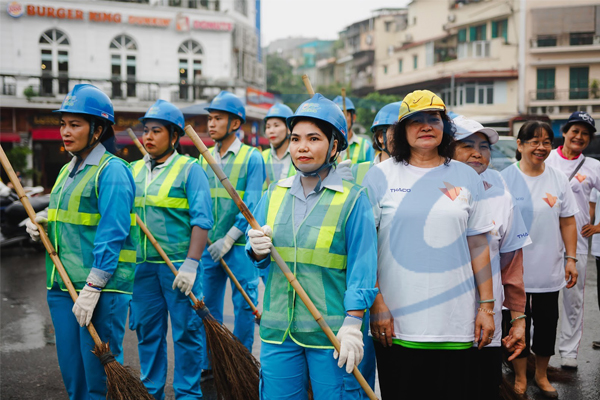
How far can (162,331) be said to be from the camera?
4.36 metres

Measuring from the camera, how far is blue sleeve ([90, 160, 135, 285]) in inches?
133

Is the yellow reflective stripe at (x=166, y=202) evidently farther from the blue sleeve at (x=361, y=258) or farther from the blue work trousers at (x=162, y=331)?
the blue sleeve at (x=361, y=258)

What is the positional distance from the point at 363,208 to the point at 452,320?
689mm

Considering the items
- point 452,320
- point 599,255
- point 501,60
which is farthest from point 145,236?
point 501,60

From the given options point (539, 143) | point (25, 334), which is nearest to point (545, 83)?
point (539, 143)

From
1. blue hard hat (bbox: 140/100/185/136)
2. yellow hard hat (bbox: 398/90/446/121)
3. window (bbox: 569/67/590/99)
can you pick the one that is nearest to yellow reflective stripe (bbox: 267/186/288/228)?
yellow hard hat (bbox: 398/90/446/121)

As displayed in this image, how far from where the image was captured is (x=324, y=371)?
2.72 m

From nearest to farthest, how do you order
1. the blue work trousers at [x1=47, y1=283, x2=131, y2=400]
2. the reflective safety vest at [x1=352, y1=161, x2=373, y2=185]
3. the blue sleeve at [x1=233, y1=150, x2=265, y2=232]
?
the blue work trousers at [x1=47, y1=283, x2=131, y2=400]
the blue sleeve at [x1=233, y1=150, x2=265, y2=232]
the reflective safety vest at [x1=352, y1=161, x2=373, y2=185]

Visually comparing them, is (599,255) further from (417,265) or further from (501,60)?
(501,60)

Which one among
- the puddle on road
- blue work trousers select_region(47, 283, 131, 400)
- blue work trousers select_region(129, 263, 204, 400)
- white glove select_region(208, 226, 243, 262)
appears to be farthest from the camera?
the puddle on road

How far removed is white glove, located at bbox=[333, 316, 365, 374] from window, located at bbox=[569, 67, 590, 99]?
32146 millimetres

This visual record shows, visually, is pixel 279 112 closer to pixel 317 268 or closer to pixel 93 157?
pixel 93 157

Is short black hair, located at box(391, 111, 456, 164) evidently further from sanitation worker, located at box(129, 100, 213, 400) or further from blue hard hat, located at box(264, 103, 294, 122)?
blue hard hat, located at box(264, 103, 294, 122)

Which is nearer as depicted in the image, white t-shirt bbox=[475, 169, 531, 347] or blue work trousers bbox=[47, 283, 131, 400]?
white t-shirt bbox=[475, 169, 531, 347]
